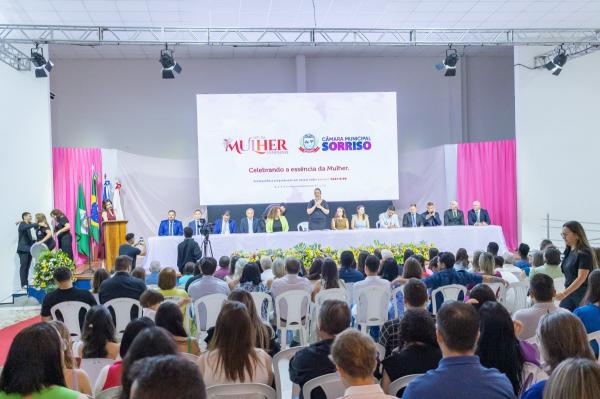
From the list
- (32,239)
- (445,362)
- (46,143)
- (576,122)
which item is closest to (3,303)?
(32,239)

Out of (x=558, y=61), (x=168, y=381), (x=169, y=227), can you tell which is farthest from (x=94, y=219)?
(x=168, y=381)

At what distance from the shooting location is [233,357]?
108 inches

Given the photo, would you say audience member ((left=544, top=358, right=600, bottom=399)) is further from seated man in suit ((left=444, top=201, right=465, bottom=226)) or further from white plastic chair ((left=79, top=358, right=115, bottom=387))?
seated man in suit ((left=444, top=201, right=465, bottom=226))

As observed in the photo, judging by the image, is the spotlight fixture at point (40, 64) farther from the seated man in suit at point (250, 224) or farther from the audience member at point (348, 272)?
the audience member at point (348, 272)

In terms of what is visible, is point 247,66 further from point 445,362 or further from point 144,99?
point 445,362

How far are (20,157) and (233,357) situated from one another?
8470 mm

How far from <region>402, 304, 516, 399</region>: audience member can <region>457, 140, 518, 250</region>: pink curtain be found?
438 inches

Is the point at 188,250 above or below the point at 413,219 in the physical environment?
below

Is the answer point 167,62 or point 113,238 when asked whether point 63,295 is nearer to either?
point 167,62

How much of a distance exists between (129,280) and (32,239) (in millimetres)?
5145

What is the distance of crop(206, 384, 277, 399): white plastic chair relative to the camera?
2.51 meters

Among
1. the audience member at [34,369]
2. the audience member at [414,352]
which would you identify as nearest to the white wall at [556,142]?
the audience member at [414,352]

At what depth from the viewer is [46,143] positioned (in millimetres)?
10602

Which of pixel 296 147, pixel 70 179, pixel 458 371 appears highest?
pixel 296 147
